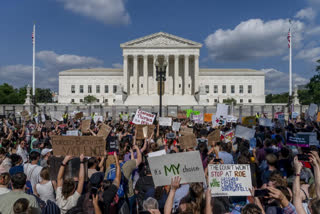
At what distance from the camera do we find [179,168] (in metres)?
3.68

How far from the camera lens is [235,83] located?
264 feet

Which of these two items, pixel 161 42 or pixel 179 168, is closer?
pixel 179 168

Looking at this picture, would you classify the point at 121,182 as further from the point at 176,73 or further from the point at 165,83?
the point at 165,83

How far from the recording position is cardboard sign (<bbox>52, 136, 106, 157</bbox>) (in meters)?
5.45

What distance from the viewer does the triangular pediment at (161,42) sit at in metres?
64.6

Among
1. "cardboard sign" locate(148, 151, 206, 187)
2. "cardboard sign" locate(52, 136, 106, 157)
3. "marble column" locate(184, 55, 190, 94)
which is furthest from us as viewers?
"marble column" locate(184, 55, 190, 94)

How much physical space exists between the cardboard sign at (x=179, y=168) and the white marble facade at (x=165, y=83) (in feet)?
172

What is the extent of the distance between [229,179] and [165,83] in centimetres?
6801

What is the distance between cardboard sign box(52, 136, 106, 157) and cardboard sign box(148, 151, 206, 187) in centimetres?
209

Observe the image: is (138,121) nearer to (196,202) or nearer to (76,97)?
(196,202)

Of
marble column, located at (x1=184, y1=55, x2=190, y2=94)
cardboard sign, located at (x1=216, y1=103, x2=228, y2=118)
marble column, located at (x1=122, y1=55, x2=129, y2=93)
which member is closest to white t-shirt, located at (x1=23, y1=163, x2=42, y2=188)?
cardboard sign, located at (x1=216, y1=103, x2=228, y2=118)

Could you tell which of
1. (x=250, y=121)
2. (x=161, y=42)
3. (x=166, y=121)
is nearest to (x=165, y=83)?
(x=161, y=42)

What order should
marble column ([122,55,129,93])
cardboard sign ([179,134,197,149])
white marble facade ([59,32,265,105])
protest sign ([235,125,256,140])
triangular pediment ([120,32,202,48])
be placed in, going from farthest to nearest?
marble column ([122,55,129,93]), triangular pediment ([120,32,202,48]), white marble facade ([59,32,265,105]), protest sign ([235,125,256,140]), cardboard sign ([179,134,197,149])

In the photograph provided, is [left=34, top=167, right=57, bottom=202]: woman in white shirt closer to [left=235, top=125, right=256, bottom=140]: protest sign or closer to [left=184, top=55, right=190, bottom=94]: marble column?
[left=235, top=125, right=256, bottom=140]: protest sign
